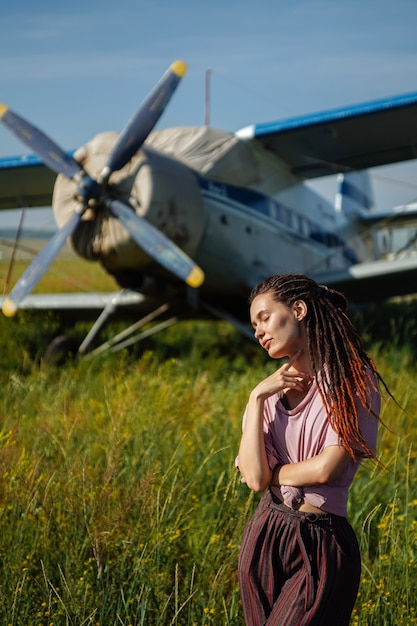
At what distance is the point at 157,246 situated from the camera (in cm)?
754

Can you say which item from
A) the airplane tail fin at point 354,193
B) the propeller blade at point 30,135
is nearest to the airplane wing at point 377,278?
the propeller blade at point 30,135

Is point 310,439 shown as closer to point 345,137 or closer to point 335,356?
point 335,356

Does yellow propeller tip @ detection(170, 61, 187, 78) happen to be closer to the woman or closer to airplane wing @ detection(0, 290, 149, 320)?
airplane wing @ detection(0, 290, 149, 320)

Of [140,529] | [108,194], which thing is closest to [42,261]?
[108,194]

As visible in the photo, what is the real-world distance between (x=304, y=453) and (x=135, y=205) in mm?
6129

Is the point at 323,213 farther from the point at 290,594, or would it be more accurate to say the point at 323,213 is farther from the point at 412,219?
the point at 290,594

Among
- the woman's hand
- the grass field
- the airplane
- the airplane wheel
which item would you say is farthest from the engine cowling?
the woman's hand

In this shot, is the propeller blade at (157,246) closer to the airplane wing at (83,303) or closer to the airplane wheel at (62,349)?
the airplane wing at (83,303)

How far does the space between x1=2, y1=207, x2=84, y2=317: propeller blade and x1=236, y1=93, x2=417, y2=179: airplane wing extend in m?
2.62

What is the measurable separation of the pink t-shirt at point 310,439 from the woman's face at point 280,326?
10cm

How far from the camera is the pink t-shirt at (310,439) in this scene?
177cm

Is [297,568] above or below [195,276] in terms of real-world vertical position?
above

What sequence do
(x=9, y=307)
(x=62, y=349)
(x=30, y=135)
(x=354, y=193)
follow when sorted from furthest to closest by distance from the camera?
(x=354, y=193), (x=62, y=349), (x=30, y=135), (x=9, y=307)

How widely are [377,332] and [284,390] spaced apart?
9373mm
